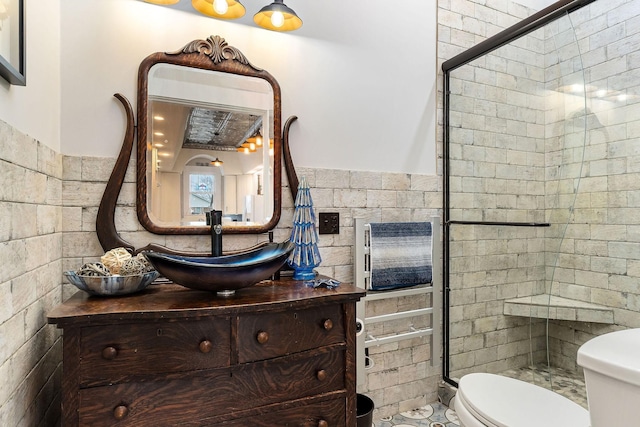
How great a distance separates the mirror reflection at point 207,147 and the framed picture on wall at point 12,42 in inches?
24.1

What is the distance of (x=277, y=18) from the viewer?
1.83m

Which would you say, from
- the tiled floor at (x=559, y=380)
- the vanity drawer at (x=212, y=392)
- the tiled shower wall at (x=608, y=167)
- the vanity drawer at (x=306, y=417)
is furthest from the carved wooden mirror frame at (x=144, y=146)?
the tiled floor at (x=559, y=380)

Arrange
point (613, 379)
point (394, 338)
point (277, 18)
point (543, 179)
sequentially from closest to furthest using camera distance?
point (613, 379) → point (277, 18) → point (543, 179) → point (394, 338)

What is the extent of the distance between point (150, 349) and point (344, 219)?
1241 millimetres

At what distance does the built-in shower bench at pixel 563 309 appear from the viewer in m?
2.13

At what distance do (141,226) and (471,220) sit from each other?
1916 millimetres

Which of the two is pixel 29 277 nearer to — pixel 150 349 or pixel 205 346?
pixel 150 349

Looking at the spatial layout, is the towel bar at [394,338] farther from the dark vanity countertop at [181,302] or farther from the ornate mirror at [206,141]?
the ornate mirror at [206,141]

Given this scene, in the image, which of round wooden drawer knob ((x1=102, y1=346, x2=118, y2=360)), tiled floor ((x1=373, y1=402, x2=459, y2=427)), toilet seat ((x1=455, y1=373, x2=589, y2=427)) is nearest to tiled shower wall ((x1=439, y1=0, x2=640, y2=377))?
tiled floor ((x1=373, y1=402, x2=459, y2=427))

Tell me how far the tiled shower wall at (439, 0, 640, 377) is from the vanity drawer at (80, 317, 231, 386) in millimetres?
1714

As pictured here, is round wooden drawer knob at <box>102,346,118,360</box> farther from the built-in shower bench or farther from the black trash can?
the built-in shower bench

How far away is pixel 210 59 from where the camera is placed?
1.83 meters

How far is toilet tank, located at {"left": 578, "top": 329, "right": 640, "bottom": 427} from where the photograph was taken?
0.98 meters

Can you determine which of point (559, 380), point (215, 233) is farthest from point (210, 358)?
point (559, 380)
